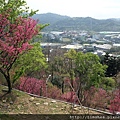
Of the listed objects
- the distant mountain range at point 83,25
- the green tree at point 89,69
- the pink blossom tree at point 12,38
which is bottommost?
the green tree at point 89,69

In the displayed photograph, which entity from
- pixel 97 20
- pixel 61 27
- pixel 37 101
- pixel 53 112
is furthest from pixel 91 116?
pixel 97 20

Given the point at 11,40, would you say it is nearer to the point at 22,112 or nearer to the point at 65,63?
the point at 22,112

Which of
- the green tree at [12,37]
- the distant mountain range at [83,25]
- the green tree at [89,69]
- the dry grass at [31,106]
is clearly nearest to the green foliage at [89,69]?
the green tree at [89,69]

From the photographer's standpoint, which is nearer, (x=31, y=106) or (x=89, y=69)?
(x=31, y=106)

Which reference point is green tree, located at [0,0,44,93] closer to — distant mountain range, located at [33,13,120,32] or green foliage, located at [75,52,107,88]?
green foliage, located at [75,52,107,88]

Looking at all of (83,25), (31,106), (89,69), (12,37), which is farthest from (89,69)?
(83,25)

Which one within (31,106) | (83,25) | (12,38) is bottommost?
(31,106)

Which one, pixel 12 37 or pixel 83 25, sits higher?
pixel 83 25

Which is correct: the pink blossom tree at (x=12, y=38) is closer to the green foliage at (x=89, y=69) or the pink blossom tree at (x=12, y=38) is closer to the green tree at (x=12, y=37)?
the green tree at (x=12, y=37)

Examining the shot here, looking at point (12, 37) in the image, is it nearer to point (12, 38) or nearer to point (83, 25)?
point (12, 38)

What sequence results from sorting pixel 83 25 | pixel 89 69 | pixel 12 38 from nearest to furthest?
pixel 12 38, pixel 89 69, pixel 83 25

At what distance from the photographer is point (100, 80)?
12500mm

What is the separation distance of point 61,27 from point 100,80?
71881mm

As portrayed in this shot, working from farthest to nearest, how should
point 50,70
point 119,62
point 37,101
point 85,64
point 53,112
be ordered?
point 119,62
point 50,70
point 85,64
point 37,101
point 53,112
